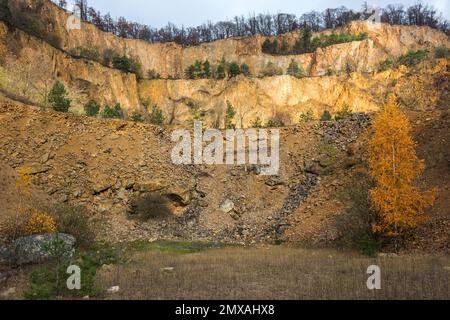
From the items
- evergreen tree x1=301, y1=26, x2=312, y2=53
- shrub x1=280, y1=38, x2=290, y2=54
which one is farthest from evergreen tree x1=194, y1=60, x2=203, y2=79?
evergreen tree x1=301, y1=26, x2=312, y2=53

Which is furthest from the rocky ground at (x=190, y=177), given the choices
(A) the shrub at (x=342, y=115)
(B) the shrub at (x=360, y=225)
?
(B) the shrub at (x=360, y=225)

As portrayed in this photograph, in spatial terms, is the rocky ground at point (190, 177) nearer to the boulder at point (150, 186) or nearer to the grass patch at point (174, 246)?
the boulder at point (150, 186)

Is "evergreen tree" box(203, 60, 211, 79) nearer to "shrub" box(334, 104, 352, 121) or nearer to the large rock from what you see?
"shrub" box(334, 104, 352, 121)

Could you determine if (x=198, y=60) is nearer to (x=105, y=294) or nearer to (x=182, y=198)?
(x=182, y=198)

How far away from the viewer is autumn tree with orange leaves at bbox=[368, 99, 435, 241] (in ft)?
56.1

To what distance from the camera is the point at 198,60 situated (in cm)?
8094

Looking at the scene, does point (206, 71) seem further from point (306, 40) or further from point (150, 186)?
point (150, 186)

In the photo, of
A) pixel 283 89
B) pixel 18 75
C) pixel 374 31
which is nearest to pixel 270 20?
pixel 374 31

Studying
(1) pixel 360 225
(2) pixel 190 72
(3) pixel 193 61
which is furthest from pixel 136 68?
(1) pixel 360 225

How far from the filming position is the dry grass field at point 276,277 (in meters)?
10.7

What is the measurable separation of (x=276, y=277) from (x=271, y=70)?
A: 65567mm

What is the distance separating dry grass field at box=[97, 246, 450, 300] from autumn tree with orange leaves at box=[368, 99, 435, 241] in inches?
69.3
